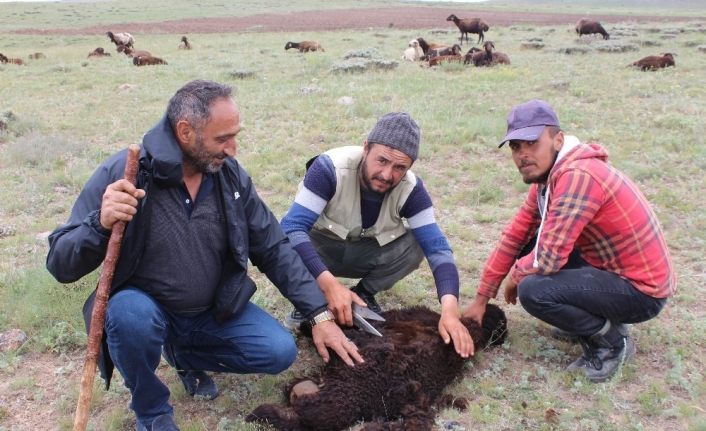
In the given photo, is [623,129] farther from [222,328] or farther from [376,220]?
[222,328]

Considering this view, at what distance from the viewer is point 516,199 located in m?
7.11

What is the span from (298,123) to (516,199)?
4621mm

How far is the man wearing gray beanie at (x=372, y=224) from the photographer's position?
3.77 m

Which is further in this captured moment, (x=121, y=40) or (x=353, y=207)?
(x=121, y=40)

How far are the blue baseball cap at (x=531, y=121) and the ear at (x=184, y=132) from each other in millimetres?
1802

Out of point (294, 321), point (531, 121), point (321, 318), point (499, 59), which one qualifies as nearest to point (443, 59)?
point (499, 59)

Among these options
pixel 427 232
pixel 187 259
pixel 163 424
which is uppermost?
pixel 187 259

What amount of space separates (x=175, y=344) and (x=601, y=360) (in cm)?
269

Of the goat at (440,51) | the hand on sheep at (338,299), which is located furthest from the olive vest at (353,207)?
the goat at (440,51)

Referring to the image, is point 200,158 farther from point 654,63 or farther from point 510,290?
point 654,63

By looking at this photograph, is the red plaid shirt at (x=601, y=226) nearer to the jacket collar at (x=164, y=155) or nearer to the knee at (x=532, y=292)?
the knee at (x=532, y=292)

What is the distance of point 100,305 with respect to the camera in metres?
2.79

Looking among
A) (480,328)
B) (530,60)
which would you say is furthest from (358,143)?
(530,60)

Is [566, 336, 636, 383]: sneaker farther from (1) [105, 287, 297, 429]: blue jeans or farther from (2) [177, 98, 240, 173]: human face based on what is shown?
(2) [177, 98, 240, 173]: human face
